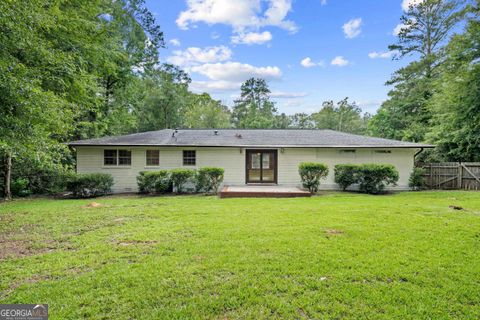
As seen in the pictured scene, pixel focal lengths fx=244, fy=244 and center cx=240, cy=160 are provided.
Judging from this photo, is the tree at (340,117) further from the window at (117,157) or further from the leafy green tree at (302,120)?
the window at (117,157)

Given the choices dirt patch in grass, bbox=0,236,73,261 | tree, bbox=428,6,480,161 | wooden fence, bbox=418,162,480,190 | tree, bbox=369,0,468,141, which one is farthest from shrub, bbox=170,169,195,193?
tree, bbox=369,0,468,141

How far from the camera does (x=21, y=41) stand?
Result: 579 cm

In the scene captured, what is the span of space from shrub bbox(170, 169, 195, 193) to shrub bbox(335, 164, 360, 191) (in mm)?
6891

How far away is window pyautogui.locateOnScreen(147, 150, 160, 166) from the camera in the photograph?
12375mm

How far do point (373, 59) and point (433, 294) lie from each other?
1977 centimetres

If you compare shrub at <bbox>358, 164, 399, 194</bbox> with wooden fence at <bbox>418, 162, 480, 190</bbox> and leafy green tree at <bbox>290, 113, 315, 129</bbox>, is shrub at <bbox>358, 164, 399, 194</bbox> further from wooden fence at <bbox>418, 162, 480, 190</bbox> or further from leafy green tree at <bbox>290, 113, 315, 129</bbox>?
Answer: leafy green tree at <bbox>290, 113, 315, 129</bbox>

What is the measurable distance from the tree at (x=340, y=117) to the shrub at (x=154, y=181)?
3686 cm

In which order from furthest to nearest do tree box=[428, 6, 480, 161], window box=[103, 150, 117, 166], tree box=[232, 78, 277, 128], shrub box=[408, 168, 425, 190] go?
tree box=[232, 78, 277, 128], window box=[103, 150, 117, 166], shrub box=[408, 168, 425, 190], tree box=[428, 6, 480, 161]

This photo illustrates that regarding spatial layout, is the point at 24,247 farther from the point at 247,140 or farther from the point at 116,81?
the point at 116,81

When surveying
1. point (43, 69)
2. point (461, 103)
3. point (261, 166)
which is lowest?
point (261, 166)

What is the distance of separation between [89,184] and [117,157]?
84.0 inches

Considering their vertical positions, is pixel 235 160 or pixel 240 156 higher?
pixel 240 156

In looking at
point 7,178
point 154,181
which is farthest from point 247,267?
point 7,178

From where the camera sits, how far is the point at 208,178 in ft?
36.9
